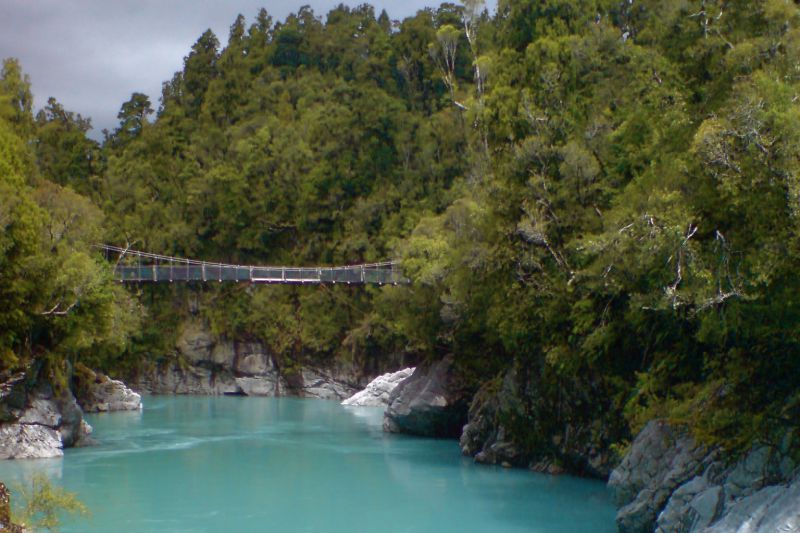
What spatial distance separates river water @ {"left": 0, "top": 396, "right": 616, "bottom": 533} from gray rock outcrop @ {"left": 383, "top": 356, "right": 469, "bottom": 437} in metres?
0.40

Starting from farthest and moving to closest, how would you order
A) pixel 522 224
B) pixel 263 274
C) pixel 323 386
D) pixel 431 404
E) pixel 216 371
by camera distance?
pixel 216 371 < pixel 323 386 < pixel 263 274 < pixel 431 404 < pixel 522 224

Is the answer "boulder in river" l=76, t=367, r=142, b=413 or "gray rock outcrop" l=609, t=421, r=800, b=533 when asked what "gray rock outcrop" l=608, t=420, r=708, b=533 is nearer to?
"gray rock outcrop" l=609, t=421, r=800, b=533

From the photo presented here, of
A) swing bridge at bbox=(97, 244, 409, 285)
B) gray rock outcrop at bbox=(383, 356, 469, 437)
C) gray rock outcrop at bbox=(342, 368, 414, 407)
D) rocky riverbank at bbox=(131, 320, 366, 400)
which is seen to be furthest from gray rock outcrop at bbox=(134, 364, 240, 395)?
gray rock outcrop at bbox=(383, 356, 469, 437)

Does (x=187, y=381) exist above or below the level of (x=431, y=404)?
below

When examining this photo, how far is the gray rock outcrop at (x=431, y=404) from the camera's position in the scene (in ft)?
61.4

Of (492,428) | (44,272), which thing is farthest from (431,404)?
(44,272)

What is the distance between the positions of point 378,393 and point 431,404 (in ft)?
30.2

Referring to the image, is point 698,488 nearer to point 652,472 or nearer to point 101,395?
point 652,472

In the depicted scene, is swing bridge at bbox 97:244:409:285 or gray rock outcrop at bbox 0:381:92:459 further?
swing bridge at bbox 97:244:409:285

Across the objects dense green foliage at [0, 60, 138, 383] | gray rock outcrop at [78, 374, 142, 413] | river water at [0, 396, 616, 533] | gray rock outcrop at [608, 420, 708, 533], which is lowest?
river water at [0, 396, 616, 533]

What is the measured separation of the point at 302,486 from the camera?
14.2 meters

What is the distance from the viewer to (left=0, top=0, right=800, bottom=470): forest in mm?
8789

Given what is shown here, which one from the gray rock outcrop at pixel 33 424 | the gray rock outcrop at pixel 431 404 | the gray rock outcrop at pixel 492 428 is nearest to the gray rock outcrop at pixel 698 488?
the gray rock outcrop at pixel 492 428

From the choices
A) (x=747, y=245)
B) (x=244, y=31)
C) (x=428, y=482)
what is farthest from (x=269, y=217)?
(x=747, y=245)
